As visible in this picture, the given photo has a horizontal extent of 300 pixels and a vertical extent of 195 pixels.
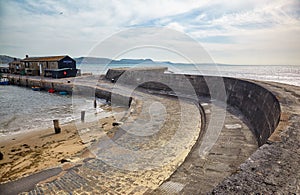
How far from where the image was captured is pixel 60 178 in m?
4.56

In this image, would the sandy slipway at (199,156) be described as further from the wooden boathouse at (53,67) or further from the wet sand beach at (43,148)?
the wooden boathouse at (53,67)

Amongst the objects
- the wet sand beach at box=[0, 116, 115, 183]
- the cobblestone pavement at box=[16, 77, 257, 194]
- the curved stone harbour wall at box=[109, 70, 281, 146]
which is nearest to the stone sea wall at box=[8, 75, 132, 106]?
the curved stone harbour wall at box=[109, 70, 281, 146]

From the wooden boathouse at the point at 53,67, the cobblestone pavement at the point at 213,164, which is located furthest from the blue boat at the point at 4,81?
the cobblestone pavement at the point at 213,164

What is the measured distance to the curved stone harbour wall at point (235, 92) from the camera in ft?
18.8

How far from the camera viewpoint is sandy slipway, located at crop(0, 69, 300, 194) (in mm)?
2652

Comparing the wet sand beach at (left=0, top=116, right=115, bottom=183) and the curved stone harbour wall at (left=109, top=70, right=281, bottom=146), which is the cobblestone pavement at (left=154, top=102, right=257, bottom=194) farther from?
the wet sand beach at (left=0, top=116, right=115, bottom=183)

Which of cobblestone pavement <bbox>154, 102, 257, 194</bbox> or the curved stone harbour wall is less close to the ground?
the curved stone harbour wall

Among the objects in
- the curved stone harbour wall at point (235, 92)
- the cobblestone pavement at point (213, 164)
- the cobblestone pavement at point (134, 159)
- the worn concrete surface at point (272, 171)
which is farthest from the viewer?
the curved stone harbour wall at point (235, 92)

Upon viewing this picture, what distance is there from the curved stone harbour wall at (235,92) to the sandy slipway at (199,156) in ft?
0.19

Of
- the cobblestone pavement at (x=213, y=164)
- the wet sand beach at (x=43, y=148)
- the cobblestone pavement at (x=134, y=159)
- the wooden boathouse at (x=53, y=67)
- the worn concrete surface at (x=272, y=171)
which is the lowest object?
the wet sand beach at (x=43, y=148)

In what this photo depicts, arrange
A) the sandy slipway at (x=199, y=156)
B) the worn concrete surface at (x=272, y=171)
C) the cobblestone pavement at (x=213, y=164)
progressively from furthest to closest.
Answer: the cobblestone pavement at (x=213, y=164), the sandy slipway at (x=199, y=156), the worn concrete surface at (x=272, y=171)

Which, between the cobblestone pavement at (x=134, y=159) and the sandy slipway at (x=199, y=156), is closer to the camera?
the sandy slipway at (x=199, y=156)

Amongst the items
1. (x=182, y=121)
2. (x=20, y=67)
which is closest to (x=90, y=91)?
(x=182, y=121)

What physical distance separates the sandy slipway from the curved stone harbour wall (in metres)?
0.06
